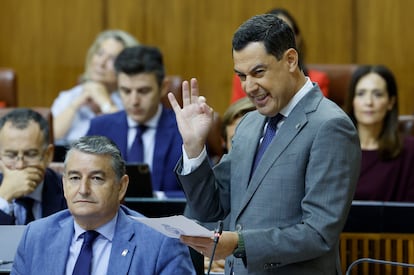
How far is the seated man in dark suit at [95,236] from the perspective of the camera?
2.23 metres

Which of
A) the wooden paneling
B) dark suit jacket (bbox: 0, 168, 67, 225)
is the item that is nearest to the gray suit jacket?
dark suit jacket (bbox: 0, 168, 67, 225)

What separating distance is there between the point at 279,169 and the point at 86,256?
61 centimetres

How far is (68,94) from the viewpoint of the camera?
4.62 meters

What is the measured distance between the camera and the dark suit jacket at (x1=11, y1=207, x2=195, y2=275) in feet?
7.27

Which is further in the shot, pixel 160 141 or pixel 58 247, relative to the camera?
pixel 160 141

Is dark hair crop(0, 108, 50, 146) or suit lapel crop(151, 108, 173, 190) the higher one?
dark hair crop(0, 108, 50, 146)

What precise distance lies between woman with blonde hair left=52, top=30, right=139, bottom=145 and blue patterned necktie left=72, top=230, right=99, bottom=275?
211cm

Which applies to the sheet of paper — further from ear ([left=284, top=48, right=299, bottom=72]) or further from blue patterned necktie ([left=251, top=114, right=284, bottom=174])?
ear ([left=284, top=48, right=299, bottom=72])

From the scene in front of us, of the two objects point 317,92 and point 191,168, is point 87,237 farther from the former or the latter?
point 317,92

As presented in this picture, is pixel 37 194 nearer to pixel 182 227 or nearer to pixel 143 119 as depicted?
pixel 143 119

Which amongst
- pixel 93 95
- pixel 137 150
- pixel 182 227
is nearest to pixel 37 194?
pixel 137 150

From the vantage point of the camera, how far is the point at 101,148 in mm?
2334

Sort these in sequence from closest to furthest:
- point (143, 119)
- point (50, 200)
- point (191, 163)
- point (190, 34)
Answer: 1. point (191, 163)
2. point (50, 200)
3. point (143, 119)
4. point (190, 34)

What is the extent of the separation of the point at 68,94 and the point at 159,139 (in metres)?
1.05
